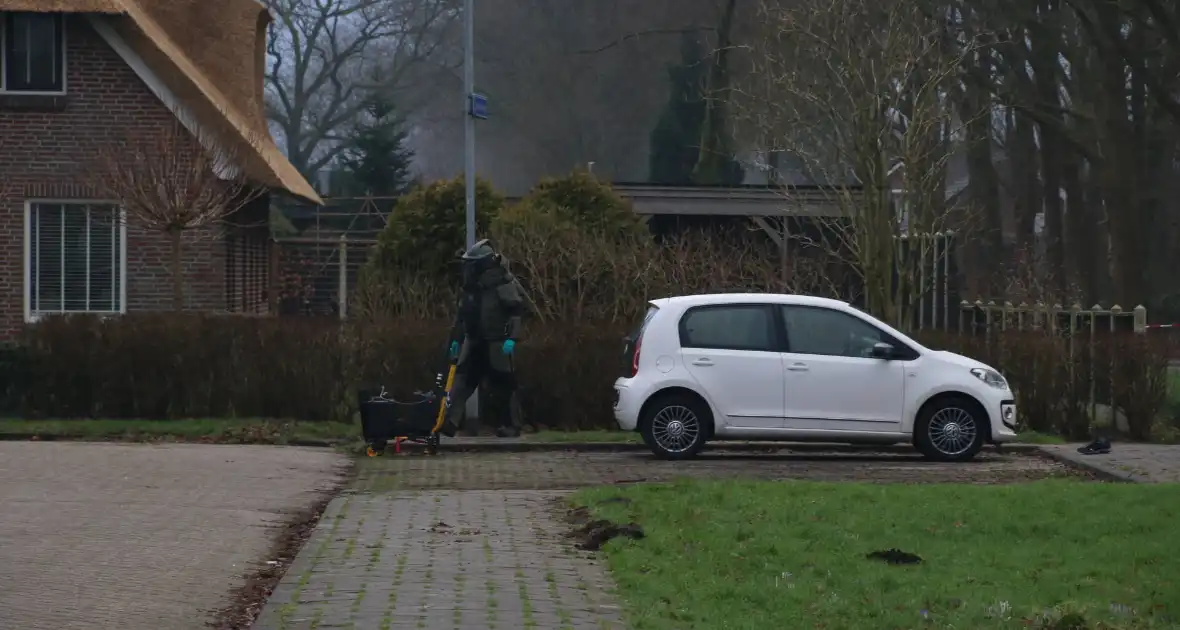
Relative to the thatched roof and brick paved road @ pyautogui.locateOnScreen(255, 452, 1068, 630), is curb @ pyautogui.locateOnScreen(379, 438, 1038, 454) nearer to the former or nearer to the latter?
brick paved road @ pyautogui.locateOnScreen(255, 452, 1068, 630)

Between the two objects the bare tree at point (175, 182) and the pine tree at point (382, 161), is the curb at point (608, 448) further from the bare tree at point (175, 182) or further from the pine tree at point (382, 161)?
the pine tree at point (382, 161)

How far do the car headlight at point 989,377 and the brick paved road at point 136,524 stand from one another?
20.4 ft

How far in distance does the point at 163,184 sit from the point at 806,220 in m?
12.2

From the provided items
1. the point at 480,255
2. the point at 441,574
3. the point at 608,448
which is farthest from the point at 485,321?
the point at 441,574

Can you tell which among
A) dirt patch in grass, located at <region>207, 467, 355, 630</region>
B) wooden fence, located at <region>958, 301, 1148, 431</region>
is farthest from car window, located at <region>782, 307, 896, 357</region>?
dirt patch in grass, located at <region>207, 467, 355, 630</region>

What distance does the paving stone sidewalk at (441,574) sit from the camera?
779 centimetres

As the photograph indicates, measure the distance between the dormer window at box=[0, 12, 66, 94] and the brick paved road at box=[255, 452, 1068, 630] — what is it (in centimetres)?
1105

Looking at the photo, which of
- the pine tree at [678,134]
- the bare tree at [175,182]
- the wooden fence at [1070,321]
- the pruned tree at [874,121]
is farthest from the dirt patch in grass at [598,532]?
the pine tree at [678,134]

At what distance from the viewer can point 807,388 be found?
1579 cm

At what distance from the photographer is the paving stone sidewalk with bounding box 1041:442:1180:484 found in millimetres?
13953

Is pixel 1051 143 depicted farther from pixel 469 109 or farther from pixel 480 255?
pixel 480 255

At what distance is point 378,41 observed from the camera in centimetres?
5353

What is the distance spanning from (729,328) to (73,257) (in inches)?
491

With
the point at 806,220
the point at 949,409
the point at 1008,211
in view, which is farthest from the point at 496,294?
the point at 1008,211
